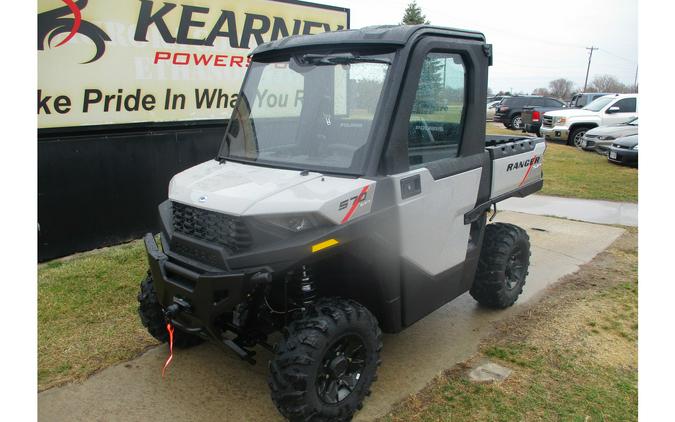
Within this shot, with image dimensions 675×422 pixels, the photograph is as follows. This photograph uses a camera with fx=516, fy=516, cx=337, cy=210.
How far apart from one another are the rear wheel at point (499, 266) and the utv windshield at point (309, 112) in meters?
1.98

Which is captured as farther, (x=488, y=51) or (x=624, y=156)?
(x=624, y=156)

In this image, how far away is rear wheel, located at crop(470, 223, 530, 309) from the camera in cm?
446

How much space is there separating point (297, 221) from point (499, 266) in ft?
7.63

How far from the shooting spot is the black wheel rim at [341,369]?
9.77 feet

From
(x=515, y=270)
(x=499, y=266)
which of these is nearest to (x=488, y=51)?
(x=499, y=266)

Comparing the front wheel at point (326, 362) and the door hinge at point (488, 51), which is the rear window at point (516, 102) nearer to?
the door hinge at point (488, 51)

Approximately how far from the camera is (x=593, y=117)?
17719 mm

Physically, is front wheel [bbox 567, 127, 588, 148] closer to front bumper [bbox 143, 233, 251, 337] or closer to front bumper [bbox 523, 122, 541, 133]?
front bumper [bbox 523, 122, 541, 133]

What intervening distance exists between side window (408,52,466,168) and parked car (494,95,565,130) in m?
22.4

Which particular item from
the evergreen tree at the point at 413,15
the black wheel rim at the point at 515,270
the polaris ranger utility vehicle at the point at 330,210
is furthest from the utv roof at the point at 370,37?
the evergreen tree at the point at 413,15

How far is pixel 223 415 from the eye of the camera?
3.20 meters

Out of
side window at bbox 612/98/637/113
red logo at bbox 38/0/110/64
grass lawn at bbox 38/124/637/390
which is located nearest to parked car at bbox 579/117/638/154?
side window at bbox 612/98/637/113

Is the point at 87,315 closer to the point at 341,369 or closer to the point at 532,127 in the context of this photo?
the point at 341,369

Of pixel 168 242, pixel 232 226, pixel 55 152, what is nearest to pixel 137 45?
pixel 55 152
